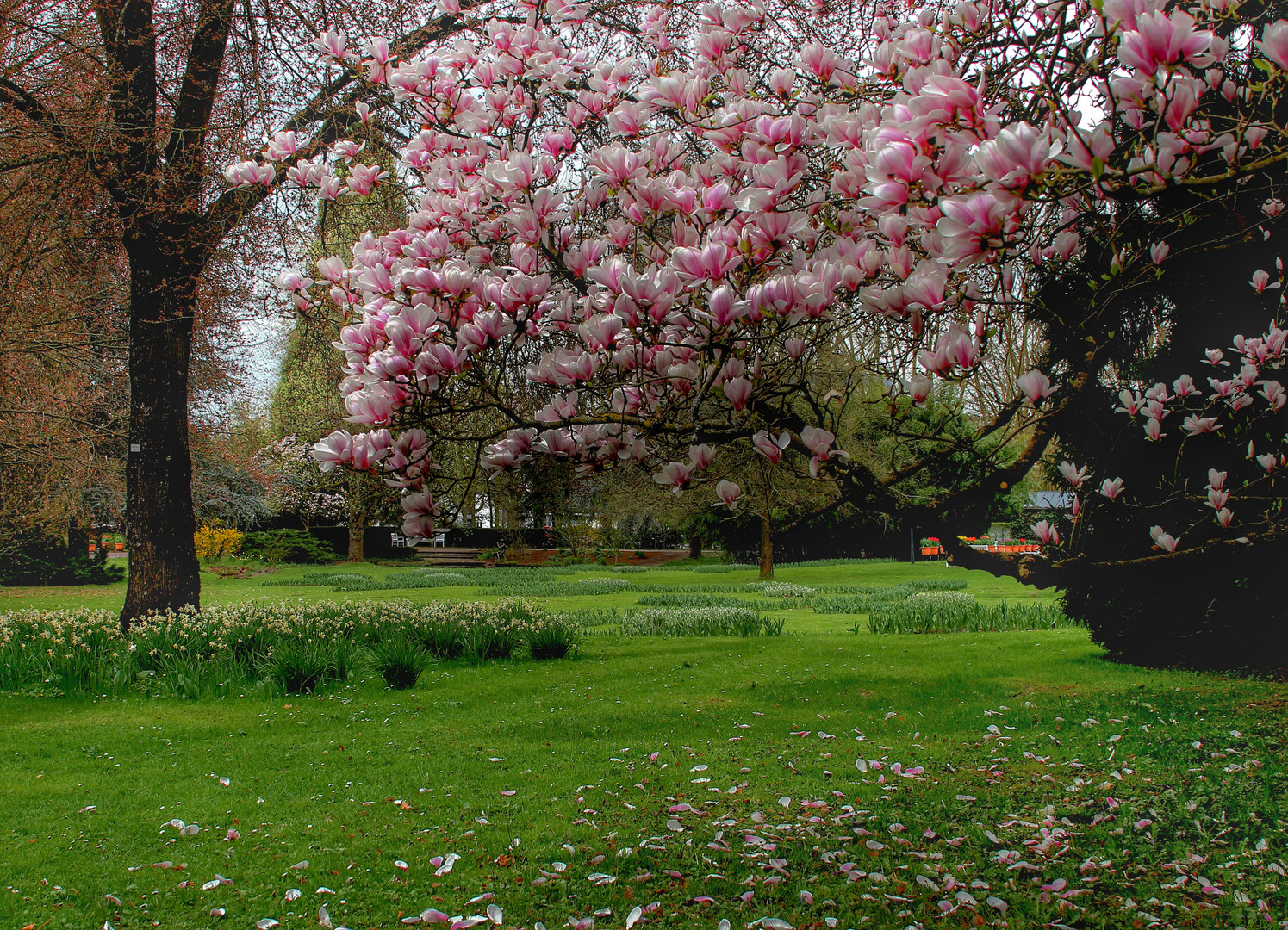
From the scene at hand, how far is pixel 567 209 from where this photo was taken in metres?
3.18

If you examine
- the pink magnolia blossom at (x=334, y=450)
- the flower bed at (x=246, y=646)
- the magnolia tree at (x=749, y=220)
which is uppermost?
the magnolia tree at (x=749, y=220)

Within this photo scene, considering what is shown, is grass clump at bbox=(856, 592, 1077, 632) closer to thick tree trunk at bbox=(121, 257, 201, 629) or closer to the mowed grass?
the mowed grass

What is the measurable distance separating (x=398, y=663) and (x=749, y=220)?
5.96 meters

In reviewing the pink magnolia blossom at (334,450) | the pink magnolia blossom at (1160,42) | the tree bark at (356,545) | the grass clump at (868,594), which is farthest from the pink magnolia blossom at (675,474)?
the tree bark at (356,545)

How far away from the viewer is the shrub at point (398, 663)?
729 cm

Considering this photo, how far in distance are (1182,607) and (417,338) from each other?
7.55m

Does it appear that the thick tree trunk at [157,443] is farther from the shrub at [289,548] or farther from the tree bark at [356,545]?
the tree bark at [356,545]

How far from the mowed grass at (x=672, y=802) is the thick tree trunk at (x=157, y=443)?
2118mm

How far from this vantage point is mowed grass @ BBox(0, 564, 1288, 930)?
3449 mm

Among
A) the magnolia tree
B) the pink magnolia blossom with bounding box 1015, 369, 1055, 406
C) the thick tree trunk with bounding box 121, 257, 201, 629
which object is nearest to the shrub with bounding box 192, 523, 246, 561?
the thick tree trunk with bounding box 121, 257, 201, 629

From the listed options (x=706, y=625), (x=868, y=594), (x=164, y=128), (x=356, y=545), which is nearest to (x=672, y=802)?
(x=706, y=625)

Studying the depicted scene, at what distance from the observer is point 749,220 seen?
8.37ft

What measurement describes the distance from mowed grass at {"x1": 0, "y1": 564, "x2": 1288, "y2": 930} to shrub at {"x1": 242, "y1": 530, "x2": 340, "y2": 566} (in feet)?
74.3

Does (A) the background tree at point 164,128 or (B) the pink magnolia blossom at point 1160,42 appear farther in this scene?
(A) the background tree at point 164,128
